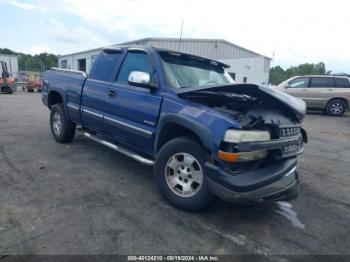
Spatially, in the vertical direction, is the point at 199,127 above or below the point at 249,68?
below

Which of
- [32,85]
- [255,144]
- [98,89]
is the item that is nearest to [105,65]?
[98,89]

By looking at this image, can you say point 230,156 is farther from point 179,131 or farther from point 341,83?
point 341,83

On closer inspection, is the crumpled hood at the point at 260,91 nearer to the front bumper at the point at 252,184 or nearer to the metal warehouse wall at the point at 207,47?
the front bumper at the point at 252,184

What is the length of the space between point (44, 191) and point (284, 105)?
126 inches

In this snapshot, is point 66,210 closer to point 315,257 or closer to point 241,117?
point 241,117

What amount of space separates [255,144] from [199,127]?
2.02 ft

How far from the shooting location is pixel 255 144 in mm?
3033

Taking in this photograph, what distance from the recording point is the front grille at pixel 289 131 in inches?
131

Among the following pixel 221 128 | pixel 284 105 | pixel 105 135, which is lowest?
pixel 105 135

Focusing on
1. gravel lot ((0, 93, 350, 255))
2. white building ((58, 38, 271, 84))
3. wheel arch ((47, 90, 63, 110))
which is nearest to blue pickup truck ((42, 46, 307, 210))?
gravel lot ((0, 93, 350, 255))

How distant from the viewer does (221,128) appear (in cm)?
303

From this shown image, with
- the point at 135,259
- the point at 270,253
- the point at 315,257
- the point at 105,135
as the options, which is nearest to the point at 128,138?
the point at 105,135

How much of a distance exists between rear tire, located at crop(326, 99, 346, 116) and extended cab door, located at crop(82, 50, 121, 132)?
12337 mm

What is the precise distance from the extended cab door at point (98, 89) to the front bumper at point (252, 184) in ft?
8.13
